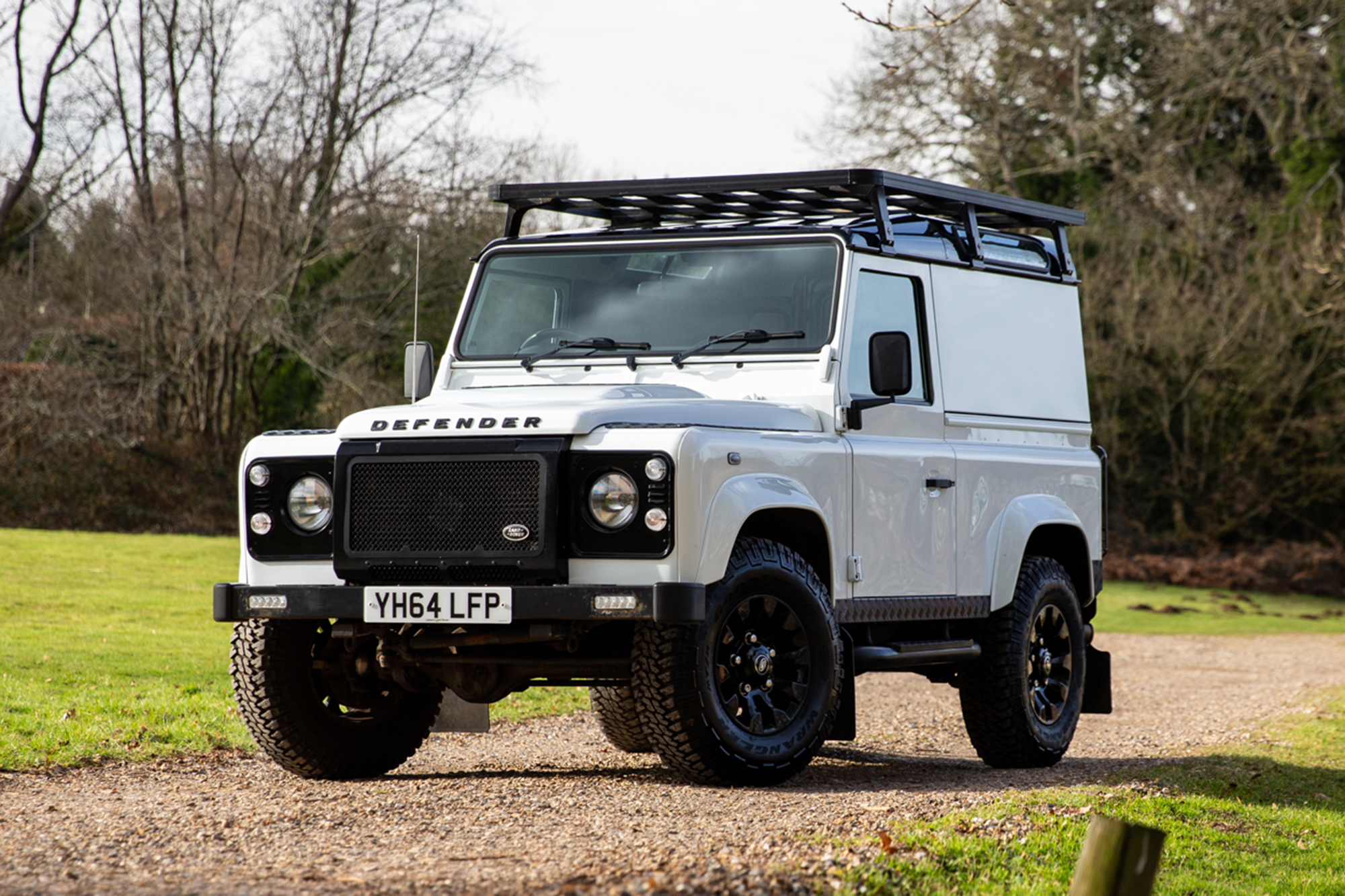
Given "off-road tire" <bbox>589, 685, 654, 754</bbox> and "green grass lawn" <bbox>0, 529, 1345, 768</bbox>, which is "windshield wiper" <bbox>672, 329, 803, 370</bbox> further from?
"green grass lawn" <bbox>0, 529, 1345, 768</bbox>

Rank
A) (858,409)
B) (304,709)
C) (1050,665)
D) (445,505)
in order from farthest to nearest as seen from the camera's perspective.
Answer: (1050,665), (858,409), (304,709), (445,505)

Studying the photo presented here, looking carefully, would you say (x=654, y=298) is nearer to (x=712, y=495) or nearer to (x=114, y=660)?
(x=712, y=495)

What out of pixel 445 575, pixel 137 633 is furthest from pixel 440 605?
pixel 137 633

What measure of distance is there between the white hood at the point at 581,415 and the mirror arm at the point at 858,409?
0.54 ft

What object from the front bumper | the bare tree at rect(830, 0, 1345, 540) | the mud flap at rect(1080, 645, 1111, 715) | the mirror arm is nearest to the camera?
the front bumper

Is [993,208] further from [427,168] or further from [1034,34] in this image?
[1034,34]

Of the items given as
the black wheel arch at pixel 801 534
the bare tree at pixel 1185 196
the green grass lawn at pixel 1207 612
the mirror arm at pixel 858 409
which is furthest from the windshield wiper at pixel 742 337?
the bare tree at pixel 1185 196

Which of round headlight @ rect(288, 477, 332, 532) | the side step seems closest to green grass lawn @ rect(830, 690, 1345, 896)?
the side step

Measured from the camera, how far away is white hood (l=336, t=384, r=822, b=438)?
22.4ft

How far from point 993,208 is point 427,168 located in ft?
64.0

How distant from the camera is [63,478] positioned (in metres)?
26.5

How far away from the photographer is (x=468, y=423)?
690 centimetres

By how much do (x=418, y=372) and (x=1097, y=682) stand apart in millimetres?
4260

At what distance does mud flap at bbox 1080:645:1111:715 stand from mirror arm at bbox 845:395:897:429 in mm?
2565
